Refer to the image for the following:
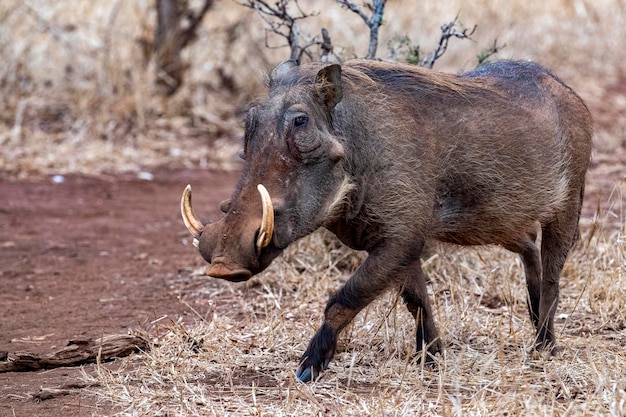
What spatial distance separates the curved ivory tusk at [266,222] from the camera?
121 inches

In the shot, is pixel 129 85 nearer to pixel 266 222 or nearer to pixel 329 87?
pixel 329 87

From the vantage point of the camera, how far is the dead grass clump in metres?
3.19

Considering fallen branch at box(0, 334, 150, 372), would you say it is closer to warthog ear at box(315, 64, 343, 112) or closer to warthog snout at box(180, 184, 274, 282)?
warthog snout at box(180, 184, 274, 282)

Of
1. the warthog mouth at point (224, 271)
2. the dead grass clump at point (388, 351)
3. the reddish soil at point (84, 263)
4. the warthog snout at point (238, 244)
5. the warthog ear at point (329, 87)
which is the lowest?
the reddish soil at point (84, 263)

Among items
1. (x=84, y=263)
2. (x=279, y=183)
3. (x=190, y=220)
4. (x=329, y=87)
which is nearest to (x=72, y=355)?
(x=190, y=220)

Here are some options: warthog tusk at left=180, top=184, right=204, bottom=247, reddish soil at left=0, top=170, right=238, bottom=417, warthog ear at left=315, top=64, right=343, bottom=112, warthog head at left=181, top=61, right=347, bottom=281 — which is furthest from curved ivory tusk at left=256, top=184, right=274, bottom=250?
reddish soil at left=0, top=170, right=238, bottom=417

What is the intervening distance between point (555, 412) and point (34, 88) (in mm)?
7538

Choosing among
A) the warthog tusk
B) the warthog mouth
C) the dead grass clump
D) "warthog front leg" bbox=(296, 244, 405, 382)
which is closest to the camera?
the warthog mouth

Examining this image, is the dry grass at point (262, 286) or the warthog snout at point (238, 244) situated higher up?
the warthog snout at point (238, 244)

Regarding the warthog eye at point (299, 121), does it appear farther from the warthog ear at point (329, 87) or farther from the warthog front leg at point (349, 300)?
the warthog front leg at point (349, 300)

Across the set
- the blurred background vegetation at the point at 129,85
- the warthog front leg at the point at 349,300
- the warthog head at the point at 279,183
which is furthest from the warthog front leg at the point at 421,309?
the blurred background vegetation at the point at 129,85

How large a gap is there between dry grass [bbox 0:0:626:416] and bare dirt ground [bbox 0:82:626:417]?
15cm

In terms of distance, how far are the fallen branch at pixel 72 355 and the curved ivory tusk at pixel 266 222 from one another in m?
0.99

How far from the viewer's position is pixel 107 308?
4840 mm
